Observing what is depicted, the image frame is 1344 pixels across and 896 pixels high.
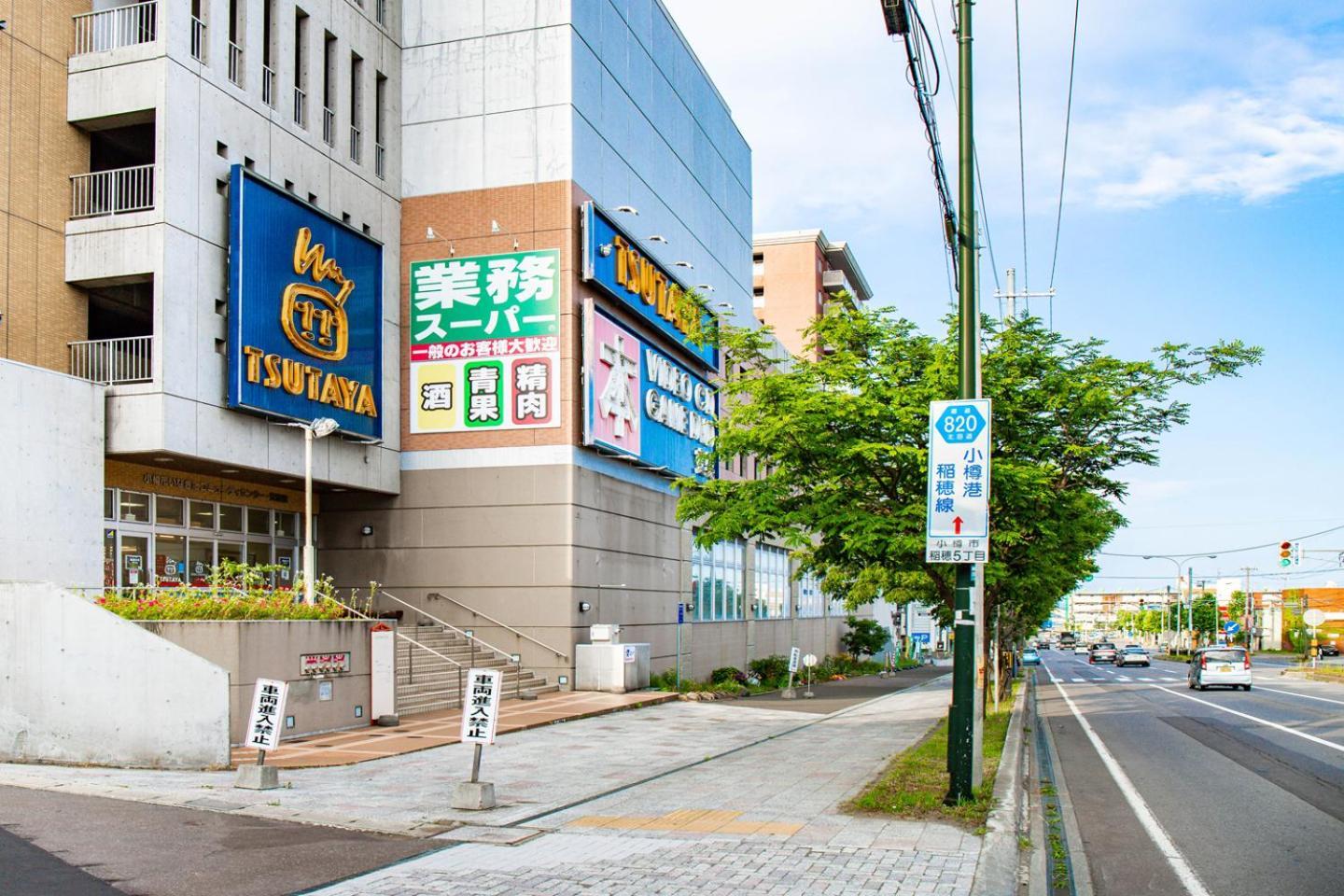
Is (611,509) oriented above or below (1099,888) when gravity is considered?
above

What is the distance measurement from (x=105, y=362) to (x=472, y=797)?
14.8m

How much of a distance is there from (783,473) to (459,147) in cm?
1707

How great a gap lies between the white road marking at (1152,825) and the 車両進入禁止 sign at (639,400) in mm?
11007

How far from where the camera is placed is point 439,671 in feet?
85.0

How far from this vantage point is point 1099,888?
940 cm

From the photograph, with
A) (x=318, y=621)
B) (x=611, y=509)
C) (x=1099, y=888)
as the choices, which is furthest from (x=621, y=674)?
(x=1099, y=888)

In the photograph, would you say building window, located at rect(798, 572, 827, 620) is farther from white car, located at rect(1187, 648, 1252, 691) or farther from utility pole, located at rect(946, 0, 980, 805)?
utility pole, located at rect(946, 0, 980, 805)

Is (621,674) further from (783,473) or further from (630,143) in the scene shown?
(630,143)

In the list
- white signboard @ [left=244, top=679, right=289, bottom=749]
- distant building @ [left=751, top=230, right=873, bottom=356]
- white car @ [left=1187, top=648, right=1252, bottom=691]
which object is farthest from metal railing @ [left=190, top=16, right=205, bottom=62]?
distant building @ [left=751, top=230, right=873, bottom=356]

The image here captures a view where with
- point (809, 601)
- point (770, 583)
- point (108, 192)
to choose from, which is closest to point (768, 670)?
point (770, 583)

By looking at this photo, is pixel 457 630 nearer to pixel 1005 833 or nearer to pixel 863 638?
pixel 1005 833

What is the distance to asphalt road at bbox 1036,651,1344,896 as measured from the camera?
9891mm

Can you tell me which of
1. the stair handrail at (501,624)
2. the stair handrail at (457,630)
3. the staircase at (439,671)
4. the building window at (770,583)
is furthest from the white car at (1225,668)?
the stair handrail at (457,630)

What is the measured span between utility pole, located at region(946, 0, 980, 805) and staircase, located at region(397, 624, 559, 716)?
13.6m
